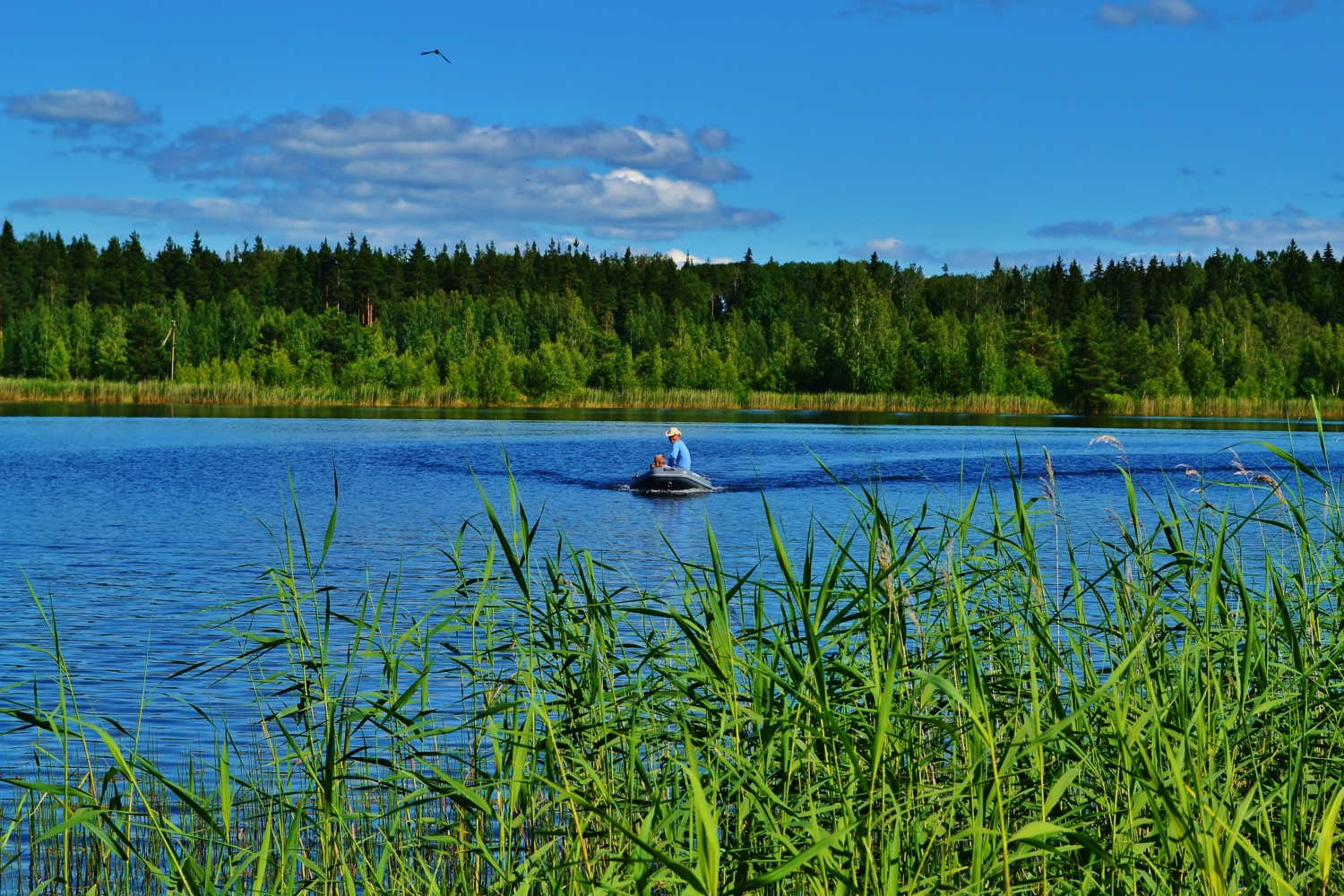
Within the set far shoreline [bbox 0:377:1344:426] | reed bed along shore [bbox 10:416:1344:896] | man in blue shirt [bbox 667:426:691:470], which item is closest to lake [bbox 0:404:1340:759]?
reed bed along shore [bbox 10:416:1344:896]

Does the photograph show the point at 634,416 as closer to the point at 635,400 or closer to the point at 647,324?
the point at 635,400

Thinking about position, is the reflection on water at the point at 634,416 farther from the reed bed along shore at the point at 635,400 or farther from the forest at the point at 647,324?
the forest at the point at 647,324

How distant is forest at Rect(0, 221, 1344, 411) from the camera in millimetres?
96188

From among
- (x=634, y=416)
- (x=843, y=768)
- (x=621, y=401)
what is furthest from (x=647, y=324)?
(x=843, y=768)

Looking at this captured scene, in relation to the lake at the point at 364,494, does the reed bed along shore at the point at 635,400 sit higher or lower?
higher

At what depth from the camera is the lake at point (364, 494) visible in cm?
1286

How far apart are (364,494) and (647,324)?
102 m

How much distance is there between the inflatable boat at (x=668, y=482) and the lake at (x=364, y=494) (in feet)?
1.13

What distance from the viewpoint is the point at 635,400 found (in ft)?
305

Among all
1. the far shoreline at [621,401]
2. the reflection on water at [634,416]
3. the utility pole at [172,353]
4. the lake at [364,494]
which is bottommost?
the lake at [364,494]

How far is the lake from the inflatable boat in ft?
1.13

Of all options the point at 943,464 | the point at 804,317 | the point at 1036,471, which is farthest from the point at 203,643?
the point at 804,317

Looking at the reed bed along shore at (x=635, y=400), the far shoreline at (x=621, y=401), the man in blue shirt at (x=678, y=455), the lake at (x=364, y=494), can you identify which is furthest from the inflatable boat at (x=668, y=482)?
the reed bed along shore at (x=635, y=400)

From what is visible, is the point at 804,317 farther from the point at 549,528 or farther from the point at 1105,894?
the point at 1105,894
